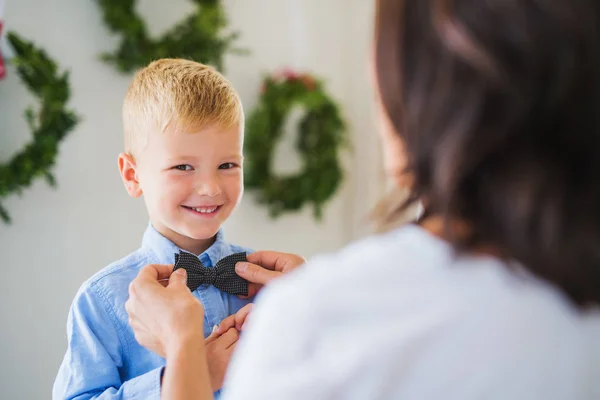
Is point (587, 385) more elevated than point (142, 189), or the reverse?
point (142, 189)

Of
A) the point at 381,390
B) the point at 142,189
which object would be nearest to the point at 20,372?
the point at 142,189

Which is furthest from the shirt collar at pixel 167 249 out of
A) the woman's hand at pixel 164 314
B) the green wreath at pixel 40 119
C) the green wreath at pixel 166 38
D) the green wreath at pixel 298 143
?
the green wreath at pixel 298 143

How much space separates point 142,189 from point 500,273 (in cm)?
91

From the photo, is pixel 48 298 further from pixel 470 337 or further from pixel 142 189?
pixel 470 337

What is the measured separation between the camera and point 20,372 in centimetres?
243

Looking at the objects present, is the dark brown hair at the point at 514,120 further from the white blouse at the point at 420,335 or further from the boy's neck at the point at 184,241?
the boy's neck at the point at 184,241

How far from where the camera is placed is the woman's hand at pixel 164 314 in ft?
2.98

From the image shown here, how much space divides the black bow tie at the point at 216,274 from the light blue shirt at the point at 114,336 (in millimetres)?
45

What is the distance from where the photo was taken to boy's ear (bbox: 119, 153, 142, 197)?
1307mm

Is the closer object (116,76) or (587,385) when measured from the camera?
(587,385)

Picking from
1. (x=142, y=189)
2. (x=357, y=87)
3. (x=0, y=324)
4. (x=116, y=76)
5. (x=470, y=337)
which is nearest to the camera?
(x=470, y=337)

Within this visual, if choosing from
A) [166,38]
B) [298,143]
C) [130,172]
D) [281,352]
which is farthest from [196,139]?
[298,143]

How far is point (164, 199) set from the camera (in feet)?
4.05

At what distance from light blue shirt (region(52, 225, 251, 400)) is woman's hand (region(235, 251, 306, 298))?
0.08 metres
